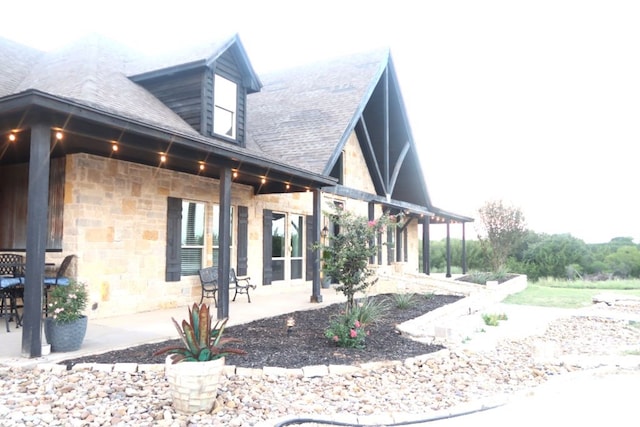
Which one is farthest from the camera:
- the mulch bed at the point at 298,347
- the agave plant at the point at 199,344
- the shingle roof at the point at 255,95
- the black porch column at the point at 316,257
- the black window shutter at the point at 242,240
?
the black window shutter at the point at 242,240

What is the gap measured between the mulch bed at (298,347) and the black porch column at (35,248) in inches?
18.8

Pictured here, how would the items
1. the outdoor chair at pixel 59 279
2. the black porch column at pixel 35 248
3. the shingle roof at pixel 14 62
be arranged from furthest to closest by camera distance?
the shingle roof at pixel 14 62
the outdoor chair at pixel 59 279
the black porch column at pixel 35 248

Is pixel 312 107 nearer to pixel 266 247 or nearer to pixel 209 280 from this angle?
pixel 266 247

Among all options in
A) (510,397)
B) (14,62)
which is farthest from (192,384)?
(14,62)

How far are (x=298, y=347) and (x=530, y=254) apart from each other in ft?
75.0

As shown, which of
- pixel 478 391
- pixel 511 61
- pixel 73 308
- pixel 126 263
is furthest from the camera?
pixel 511 61

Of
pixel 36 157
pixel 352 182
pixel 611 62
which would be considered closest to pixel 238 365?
pixel 36 157

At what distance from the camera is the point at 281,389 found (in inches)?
169

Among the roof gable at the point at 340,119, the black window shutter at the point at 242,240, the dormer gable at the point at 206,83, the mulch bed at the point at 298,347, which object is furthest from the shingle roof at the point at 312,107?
the mulch bed at the point at 298,347

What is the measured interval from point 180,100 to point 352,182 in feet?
21.3

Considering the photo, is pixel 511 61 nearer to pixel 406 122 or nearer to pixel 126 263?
pixel 406 122

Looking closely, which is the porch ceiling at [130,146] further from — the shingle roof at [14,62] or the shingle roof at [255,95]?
the shingle roof at [14,62]

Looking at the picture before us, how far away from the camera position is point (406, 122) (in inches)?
634

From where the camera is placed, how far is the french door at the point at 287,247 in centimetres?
1205
